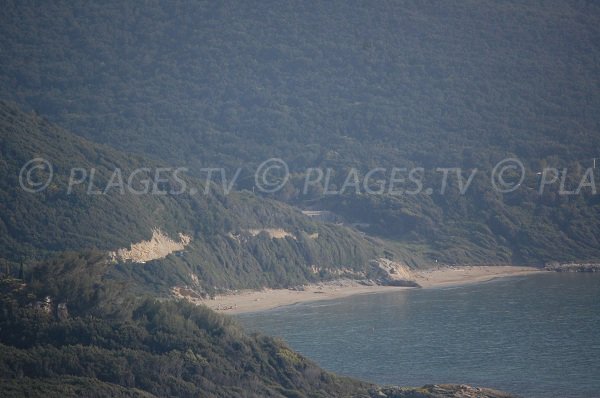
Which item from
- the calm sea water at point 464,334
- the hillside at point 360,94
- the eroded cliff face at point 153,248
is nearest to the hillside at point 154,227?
the eroded cliff face at point 153,248

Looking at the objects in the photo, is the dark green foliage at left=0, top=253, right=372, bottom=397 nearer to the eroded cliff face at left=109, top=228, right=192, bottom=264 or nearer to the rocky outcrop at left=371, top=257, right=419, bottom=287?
the eroded cliff face at left=109, top=228, right=192, bottom=264

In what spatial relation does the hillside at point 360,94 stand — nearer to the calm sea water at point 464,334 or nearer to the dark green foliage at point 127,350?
the calm sea water at point 464,334

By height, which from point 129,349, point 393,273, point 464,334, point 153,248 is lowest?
point 464,334

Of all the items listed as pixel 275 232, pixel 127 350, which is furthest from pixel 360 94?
pixel 127 350

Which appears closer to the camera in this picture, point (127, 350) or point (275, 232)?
point (127, 350)

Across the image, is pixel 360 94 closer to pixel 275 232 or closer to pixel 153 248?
pixel 275 232

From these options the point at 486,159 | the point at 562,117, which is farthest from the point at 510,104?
the point at 486,159

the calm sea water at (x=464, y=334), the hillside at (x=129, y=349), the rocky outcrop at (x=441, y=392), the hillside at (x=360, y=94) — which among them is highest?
the hillside at (x=360, y=94)
